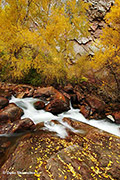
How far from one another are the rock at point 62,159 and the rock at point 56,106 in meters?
2.15

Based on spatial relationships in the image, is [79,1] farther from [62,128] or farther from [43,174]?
[43,174]

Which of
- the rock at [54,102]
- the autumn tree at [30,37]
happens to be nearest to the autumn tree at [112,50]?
the rock at [54,102]

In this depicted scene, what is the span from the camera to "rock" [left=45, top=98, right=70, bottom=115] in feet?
18.3

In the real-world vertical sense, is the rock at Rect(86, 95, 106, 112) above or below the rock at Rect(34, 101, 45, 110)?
below

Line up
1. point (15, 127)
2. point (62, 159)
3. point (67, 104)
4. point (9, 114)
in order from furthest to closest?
point (67, 104)
point (9, 114)
point (15, 127)
point (62, 159)

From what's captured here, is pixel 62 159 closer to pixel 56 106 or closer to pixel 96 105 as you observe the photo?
pixel 56 106

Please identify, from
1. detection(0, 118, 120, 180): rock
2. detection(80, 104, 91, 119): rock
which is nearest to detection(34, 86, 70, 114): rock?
detection(80, 104, 91, 119): rock

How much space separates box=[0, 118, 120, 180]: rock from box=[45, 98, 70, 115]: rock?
215cm

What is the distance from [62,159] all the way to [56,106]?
3.41 metres

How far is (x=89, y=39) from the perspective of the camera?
17969mm

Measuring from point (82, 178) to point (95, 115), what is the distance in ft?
14.4

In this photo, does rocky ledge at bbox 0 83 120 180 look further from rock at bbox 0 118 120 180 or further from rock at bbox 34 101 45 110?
rock at bbox 34 101 45 110

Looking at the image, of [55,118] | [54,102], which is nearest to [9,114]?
[55,118]

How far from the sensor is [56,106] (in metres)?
5.68
